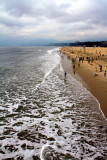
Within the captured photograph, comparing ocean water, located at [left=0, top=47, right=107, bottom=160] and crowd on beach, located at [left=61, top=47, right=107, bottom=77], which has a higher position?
crowd on beach, located at [left=61, top=47, right=107, bottom=77]

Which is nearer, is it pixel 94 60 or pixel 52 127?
pixel 52 127

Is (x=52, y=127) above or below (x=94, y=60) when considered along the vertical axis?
below

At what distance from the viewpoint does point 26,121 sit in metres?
12.8

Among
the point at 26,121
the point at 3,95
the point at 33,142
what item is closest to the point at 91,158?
the point at 33,142

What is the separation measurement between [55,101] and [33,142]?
7762mm

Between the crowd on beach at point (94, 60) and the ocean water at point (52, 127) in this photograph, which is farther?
the crowd on beach at point (94, 60)

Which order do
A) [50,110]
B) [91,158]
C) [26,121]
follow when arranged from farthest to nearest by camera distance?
[50,110]
[26,121]
[91,158]

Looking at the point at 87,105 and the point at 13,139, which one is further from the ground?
the point at 87,105

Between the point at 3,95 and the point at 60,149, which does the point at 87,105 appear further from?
the point at 3,95

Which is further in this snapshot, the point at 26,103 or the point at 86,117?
the point at 26,103

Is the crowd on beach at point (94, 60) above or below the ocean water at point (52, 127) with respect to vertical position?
above

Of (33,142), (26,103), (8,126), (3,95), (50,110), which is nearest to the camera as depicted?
(33,142)

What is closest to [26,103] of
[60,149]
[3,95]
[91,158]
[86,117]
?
[3,95]

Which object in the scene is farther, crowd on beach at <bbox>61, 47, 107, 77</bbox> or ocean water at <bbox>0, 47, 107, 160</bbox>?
crowd on beach at <bbox>61, 47, 107, 77</bbox>
